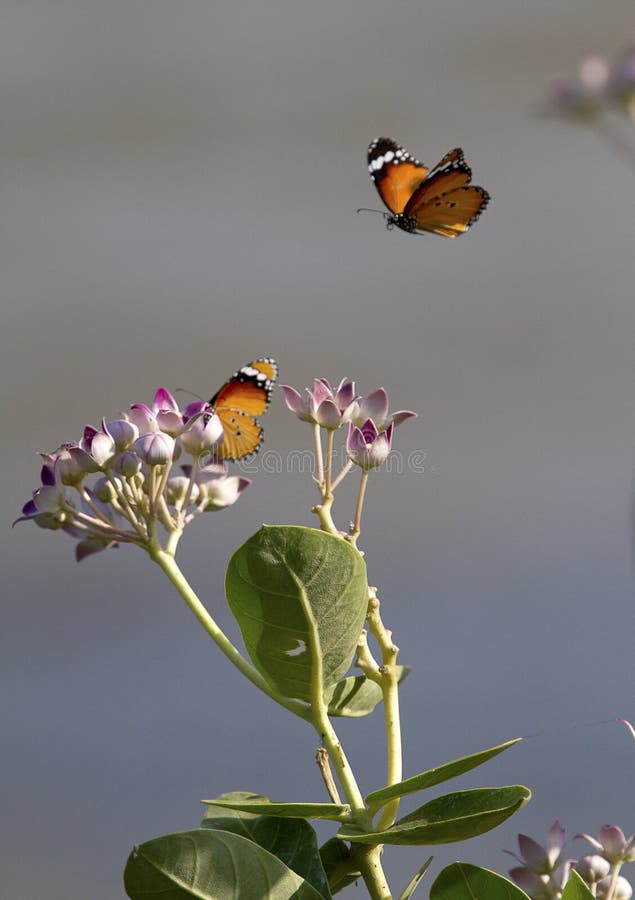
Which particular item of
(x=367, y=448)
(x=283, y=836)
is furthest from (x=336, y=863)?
(x=367, y=448)

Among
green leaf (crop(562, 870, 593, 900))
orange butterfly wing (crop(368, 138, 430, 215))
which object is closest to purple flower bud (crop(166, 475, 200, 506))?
green leaf (crop(562, 870, 593, 900))

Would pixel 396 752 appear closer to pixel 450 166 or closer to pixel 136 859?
pixel 136 859

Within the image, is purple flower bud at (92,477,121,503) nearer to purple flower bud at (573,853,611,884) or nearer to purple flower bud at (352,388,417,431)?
purple flower bud at (352,388,417,431)

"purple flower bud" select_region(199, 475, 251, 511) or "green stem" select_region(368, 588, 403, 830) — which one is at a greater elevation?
"purple flower bud" select_region(199, 475, 251, 511)

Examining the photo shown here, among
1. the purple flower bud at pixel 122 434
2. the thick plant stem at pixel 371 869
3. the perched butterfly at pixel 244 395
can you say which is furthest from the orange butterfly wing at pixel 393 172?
the thick plant stem at pixel 371 869

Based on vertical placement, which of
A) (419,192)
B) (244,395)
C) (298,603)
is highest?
(419,192)

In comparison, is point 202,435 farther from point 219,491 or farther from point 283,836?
point 283,836

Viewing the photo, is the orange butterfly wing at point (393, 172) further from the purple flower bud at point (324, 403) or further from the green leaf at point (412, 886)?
the green leaf at point (412, 886)
